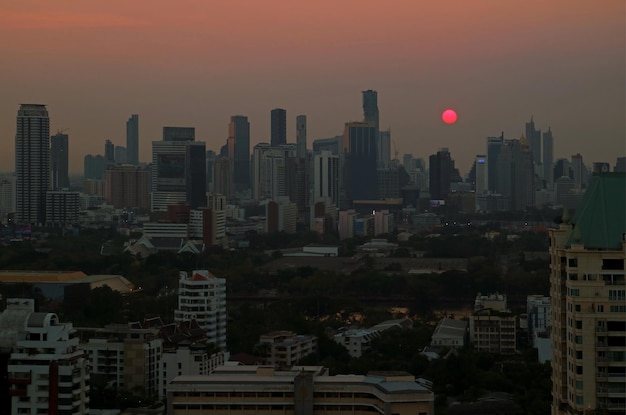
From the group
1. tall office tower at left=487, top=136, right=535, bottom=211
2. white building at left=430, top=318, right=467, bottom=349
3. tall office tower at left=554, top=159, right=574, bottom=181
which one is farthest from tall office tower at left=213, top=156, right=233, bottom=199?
white building at left=430, top=318, right=467, bottom=349

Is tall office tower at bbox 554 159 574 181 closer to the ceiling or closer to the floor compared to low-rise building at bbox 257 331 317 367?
closer to the ceiling

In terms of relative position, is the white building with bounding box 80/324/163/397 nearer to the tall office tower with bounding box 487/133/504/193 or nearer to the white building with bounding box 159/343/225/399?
the white building with bounding box 159/343/225/399

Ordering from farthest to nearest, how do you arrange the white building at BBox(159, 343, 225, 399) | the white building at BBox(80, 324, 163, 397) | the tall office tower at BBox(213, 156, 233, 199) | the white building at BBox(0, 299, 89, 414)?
the tall office tower at BBox(213, 156, 233, 199) < the white building at BBox(159, 343, 225, 399) < the white building at BBox(80, 324, 163, 397) < the white building at BBox(0, 299, 89, 414)

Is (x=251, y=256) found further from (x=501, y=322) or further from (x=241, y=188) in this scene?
(x=241, y=188)

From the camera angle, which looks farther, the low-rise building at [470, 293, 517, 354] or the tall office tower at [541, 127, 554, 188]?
the tall office tower at [541, 127, 554, 188]

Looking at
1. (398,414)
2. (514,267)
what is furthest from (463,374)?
(514,267)

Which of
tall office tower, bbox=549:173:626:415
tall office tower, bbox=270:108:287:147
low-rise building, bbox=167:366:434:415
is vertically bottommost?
low-rise building, bbox=167:366:434:415
